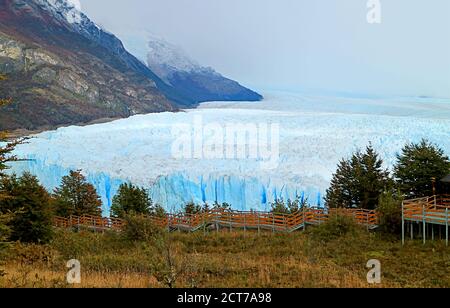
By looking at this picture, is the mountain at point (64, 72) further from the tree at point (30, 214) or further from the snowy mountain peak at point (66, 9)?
the tree at point (30, 214)

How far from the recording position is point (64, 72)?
96625 mm

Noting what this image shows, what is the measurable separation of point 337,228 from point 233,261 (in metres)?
5.36

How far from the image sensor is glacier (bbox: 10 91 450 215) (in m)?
33.9

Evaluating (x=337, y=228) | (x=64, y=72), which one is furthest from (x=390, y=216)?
(x=64, y=72)

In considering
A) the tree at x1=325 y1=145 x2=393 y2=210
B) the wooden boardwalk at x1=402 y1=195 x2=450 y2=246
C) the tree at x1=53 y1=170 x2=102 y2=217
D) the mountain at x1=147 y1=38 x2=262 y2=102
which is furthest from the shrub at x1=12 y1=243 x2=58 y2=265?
the mountain at x1=147 y1=38 x2=262 y2=102

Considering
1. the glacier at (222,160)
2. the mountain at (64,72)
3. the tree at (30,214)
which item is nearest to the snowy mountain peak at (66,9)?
the mountain at (64,72)

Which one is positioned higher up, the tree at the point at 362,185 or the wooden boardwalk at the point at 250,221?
the tree at the point at 362,185

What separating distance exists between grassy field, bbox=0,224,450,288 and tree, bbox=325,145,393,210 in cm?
757

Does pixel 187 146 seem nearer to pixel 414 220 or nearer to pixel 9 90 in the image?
pixel 414 220

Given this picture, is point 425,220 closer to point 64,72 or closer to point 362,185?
point 362,185

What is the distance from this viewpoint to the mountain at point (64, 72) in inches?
3442

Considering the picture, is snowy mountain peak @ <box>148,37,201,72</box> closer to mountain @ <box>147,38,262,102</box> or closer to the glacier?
mountain @ <box>147,38,262,102</box>

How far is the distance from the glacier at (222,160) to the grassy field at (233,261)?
15.8 m
